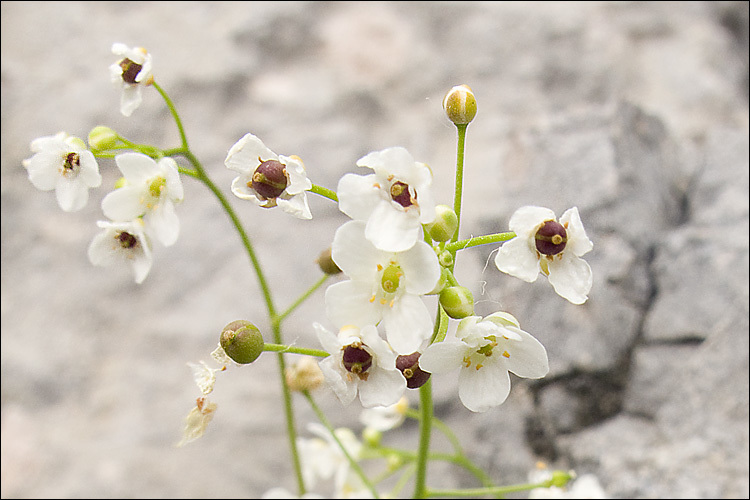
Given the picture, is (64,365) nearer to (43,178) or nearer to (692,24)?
(43,178)

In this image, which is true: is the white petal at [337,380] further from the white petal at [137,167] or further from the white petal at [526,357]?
the white petal at [137,167]

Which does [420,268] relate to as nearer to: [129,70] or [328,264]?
[328,264]

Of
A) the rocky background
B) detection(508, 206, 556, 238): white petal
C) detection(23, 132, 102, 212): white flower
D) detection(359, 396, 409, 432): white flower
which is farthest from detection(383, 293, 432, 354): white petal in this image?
the rocky background

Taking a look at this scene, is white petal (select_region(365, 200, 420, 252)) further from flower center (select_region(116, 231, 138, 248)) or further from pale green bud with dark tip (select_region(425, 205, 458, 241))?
flower center (select_region(116, 231, 138, 248))

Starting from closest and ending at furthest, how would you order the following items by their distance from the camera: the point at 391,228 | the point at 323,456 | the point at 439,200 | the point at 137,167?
the point at 391,228, the point at 137,167, the point at 323,456, the point at 439,200

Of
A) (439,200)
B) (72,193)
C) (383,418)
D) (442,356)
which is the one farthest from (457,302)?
(439,200)
